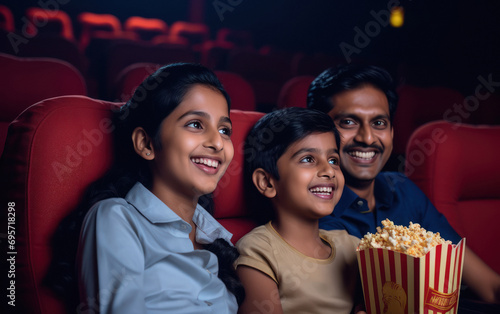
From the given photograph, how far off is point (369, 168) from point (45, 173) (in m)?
0.97

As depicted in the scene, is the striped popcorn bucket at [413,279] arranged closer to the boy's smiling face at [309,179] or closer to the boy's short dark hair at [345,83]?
the boy's smiling face at [309,179]

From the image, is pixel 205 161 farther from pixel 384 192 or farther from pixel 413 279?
pixel 384 192

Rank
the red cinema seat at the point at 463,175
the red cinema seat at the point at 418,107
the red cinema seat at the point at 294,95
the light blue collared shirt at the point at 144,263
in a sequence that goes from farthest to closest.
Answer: the red cinema seat at the point at 418,107 → the red cinema seat at the point at 294,95 → the red cinema seat at the point at 463,175 → the light blue collared shirt at the point at 144,263

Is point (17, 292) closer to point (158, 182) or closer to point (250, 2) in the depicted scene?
point (158, 182)

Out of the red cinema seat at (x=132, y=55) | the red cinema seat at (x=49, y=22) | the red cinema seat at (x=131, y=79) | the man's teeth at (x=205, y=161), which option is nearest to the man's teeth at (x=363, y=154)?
the man's teeth at (x=205, y=161)

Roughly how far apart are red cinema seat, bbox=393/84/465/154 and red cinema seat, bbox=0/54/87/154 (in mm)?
2217

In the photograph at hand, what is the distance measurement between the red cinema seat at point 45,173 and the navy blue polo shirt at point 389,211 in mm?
746

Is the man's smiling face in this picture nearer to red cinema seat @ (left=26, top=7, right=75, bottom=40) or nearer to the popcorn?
the popcorn

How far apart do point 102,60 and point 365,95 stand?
3525 mm

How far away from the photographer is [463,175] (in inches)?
66.1

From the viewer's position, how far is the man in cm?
141

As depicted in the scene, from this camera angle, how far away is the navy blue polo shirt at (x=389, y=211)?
1410 mm

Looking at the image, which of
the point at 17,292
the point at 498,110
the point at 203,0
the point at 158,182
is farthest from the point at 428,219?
the point at 203,0

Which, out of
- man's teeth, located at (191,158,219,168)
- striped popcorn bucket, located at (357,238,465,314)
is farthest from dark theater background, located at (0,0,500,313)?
striped popcorn bucket, located at (357,238,465,314)
